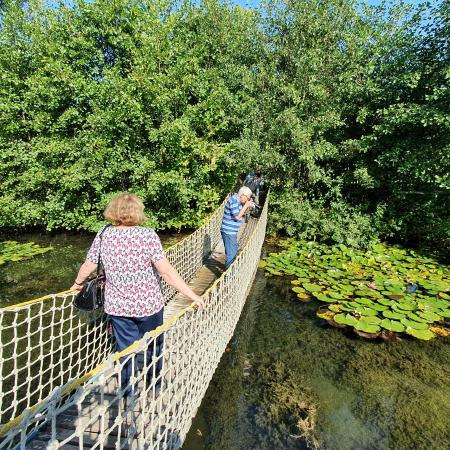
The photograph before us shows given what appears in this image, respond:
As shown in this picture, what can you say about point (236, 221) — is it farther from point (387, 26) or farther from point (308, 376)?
point (387, 26)

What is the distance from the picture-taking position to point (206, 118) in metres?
9.47

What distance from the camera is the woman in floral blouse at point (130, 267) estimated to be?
2.05 metres

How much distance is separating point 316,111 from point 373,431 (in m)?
7.76

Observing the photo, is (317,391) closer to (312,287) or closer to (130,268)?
(312,287)

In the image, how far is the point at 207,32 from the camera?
1098cm

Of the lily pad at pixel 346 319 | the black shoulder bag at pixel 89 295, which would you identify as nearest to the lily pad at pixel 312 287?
the lily pad at pixel 346 319

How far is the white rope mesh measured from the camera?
1.71 m

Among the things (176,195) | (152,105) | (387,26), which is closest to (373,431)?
(176,195)

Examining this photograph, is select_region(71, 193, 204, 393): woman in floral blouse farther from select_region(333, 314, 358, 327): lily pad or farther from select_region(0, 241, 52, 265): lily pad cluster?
select_region(0, 241, 52, 265): lily pad cluster

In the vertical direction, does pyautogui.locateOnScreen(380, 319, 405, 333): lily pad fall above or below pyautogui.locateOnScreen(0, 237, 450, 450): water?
above

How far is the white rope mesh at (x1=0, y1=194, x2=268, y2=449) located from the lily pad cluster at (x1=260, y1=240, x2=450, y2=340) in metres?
1.67

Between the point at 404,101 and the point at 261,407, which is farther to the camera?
the point at 404,101

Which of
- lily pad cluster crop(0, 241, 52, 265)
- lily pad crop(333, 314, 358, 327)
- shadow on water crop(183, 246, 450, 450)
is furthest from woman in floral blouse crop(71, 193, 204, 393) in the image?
lily pad cluster crop(0, 241, 52, 265)

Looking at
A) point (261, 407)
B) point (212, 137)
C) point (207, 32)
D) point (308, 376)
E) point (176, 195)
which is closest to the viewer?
point (261, 407)
